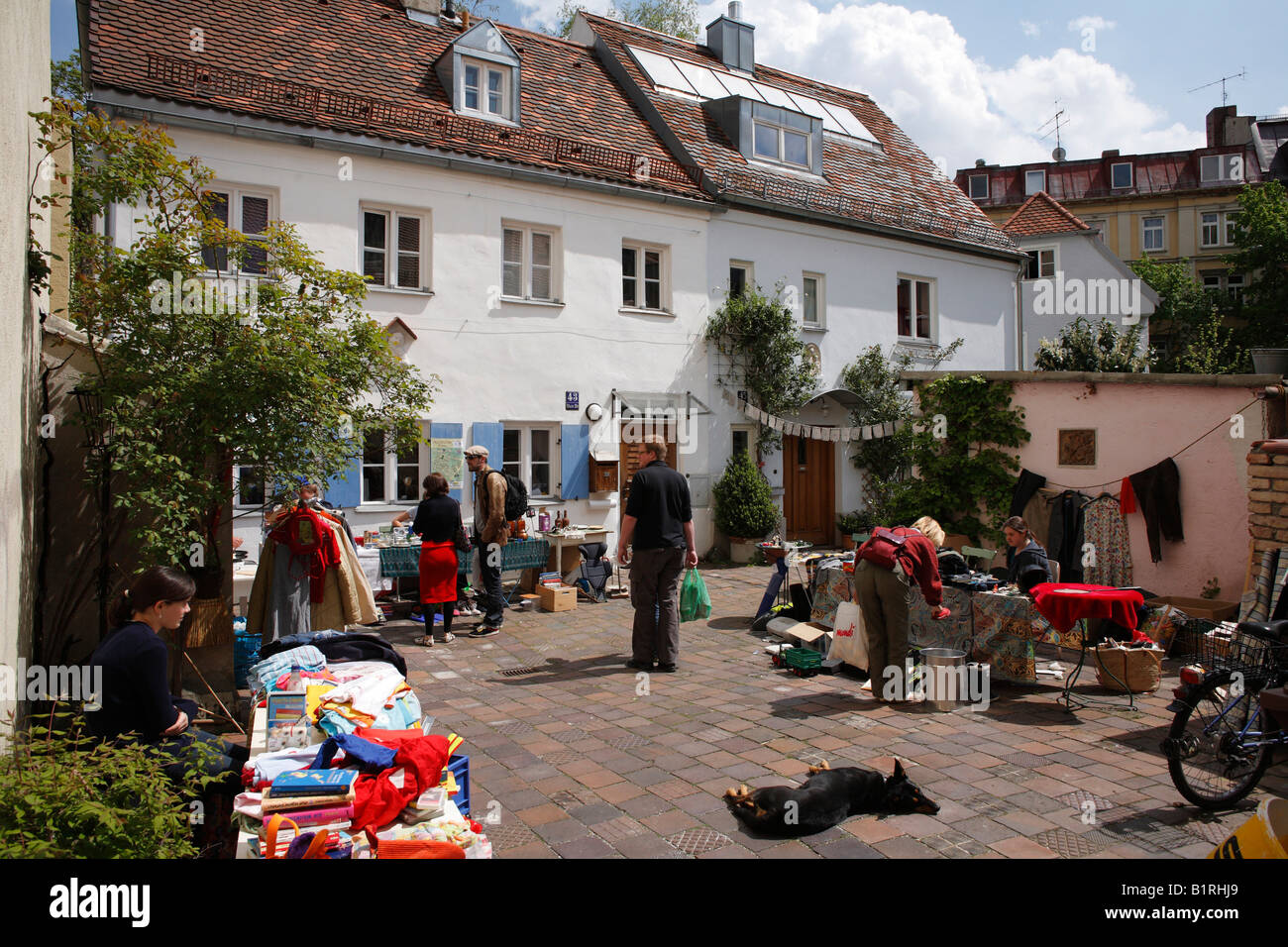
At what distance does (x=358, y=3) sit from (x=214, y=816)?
15008 millimetres

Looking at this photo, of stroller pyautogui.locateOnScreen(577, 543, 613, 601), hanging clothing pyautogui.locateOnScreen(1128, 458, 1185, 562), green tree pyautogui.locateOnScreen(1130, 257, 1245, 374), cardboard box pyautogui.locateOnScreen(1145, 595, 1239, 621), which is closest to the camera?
cardboard box pyautogui.locateOnScreen(1145, 595, 1239, 621)

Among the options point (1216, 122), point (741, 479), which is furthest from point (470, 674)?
point (1216, 122)

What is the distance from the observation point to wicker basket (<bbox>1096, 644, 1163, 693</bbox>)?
7633 mm

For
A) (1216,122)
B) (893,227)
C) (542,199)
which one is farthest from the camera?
(1216,122)

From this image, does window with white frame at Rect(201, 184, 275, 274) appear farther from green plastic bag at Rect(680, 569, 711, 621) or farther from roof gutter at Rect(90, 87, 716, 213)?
green plastic bag at Rect(680, 569, 711, 621)

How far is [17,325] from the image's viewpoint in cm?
473

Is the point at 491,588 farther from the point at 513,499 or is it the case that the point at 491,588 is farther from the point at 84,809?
the point at 84,809

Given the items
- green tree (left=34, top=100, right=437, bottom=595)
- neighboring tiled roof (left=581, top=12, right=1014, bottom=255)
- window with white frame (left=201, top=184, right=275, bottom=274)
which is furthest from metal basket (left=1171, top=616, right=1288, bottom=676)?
window with white frame (left=201, top=184, right=275, bottom=274)

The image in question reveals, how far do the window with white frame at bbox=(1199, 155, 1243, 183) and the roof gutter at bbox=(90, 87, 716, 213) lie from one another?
43999 mm

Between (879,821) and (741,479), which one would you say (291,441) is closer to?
(879,821)

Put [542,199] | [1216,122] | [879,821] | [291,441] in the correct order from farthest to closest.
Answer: [1216,122]
[542,199]
[291,441]
[879,821]

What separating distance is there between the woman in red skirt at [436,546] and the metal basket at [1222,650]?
6939mm

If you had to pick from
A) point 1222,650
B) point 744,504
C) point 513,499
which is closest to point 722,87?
point 744,504
